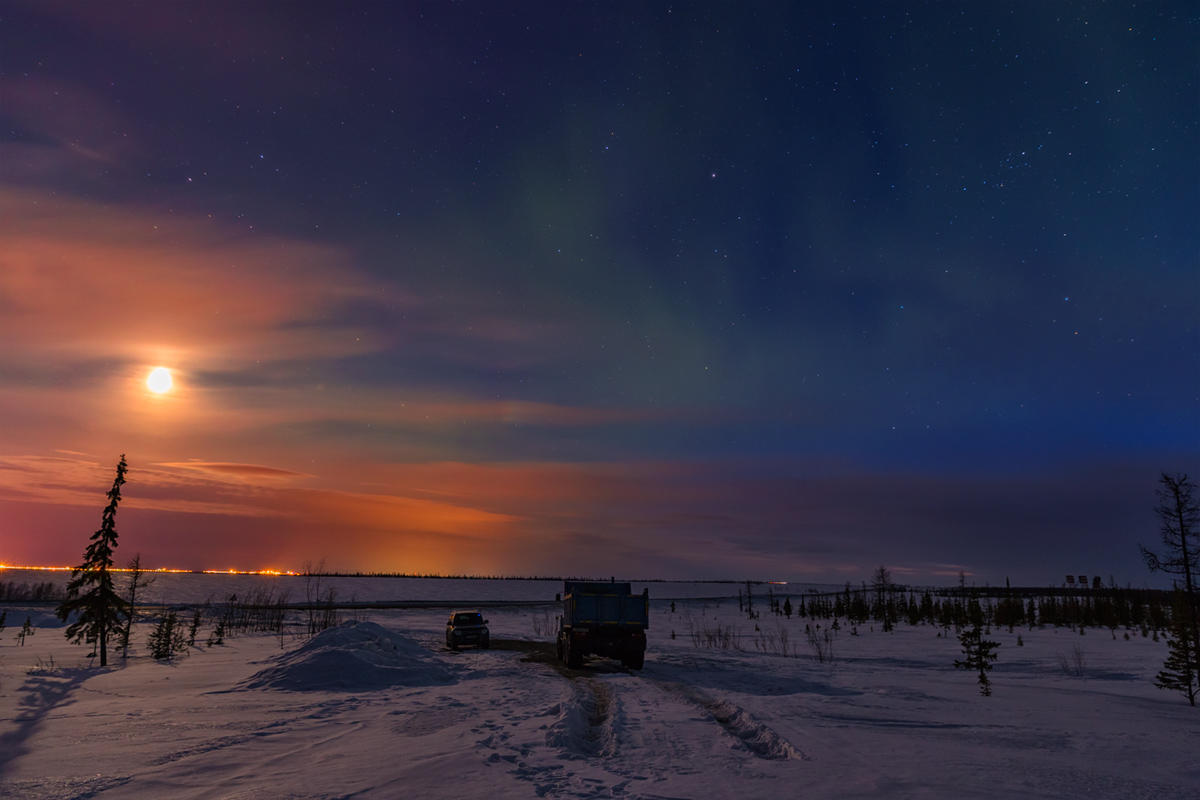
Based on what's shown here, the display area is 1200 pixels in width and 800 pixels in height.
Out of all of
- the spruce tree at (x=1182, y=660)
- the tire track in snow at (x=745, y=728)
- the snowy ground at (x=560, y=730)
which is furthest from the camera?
the spruce tree at (x=1182, y=660)

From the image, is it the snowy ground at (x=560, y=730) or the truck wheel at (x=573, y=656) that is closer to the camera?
the snowy ground at (x=560, y=730)

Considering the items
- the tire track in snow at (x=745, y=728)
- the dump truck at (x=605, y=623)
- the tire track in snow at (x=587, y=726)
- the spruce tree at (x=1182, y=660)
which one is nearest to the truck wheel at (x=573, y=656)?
the dump truck at (x=605, y=623)

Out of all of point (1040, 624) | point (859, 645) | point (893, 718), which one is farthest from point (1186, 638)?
point (1040, 624)

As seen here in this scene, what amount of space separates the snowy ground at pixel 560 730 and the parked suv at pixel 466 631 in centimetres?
755

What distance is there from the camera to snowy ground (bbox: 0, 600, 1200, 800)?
10.3 m

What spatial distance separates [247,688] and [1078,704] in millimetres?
25452

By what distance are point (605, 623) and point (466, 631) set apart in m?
11.8

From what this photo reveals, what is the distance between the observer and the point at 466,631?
3600 centimetres

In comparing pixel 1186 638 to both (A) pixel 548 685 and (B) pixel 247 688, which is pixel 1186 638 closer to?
(A) pixel 548 685

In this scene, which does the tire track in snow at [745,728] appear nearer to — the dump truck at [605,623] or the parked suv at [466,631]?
the dump truck at [605,623]

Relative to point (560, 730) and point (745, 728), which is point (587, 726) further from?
point (745, 728)

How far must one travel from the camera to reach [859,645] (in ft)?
139

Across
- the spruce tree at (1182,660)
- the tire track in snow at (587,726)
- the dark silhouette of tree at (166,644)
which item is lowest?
the dark silhouette of tree at (166,644)

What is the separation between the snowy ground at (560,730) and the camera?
10.3 m
